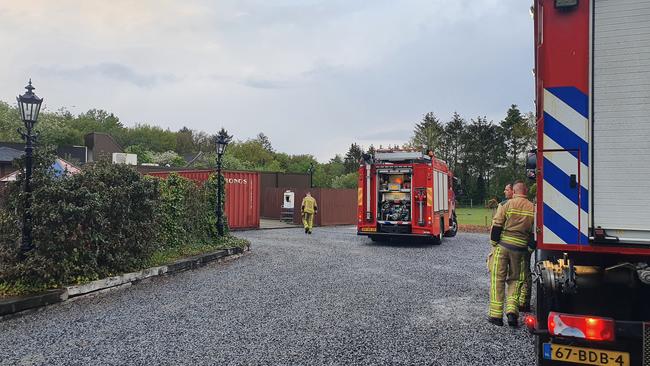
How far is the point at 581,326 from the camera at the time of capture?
3.00 meters

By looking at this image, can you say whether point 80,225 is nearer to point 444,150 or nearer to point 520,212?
point 520,212

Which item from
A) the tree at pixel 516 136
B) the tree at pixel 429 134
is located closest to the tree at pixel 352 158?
the tree at pixel 429 134

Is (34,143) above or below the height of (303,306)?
above

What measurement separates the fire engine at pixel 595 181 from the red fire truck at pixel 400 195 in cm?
993

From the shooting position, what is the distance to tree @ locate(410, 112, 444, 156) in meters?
51.3

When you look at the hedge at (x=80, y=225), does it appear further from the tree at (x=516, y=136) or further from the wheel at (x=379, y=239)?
the tree at (x=516, y=136)

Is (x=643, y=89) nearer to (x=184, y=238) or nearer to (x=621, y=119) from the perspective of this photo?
(x=621, y=119)

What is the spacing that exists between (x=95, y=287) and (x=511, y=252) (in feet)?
19.4

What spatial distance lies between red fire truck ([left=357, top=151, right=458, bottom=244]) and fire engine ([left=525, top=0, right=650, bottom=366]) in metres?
9.93

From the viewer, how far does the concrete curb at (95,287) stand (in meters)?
5.73

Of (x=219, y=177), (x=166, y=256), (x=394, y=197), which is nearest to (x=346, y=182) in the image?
(x=394, y=197)

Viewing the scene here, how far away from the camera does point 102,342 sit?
4750mm

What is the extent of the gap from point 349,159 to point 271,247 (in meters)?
51.7

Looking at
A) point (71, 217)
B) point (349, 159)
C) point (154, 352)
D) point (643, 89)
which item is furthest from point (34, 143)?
point (349, 159)
